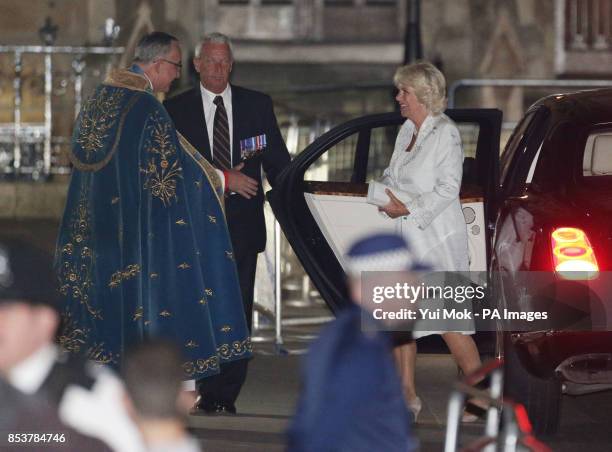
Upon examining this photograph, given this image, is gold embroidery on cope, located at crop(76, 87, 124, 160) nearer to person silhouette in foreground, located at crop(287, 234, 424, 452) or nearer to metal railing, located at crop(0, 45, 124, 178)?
person silhouette in foreground, located at crop(287, 234, 424, 452)

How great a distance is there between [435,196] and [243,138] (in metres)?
1.18

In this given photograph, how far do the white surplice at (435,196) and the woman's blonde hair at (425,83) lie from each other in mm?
75

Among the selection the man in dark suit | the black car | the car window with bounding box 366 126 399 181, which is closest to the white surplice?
the black car

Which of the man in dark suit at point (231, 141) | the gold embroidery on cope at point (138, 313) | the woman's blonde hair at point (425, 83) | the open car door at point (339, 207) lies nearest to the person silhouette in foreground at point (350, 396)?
the gold embroidery on cope at point (138, 313)

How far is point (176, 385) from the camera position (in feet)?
12.2

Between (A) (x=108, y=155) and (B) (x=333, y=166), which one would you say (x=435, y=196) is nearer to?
(A) (x=108, y=155)

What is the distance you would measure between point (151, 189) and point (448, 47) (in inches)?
637

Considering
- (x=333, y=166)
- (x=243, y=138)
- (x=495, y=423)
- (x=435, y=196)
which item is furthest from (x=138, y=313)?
(x=333, y=166)

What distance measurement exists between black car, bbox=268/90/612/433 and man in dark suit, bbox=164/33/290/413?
25 cm

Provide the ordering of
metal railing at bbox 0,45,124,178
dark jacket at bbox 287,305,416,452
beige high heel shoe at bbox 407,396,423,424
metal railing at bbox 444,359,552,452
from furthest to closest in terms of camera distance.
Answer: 1. metal railing at bbox 0,45,124,178
2. beige high heel shoe at bbox 407,396,423,424
3. metal railing at bbox 444,359,552,452
4. dark jacket at bbox 287,305,416,452

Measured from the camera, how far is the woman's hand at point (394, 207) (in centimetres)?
757

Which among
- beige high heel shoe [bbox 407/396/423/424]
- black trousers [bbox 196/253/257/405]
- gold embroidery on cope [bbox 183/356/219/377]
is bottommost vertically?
beige high heel shoe [bbox 407/396/423/424]

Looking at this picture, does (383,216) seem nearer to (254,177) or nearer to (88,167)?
(254,177)

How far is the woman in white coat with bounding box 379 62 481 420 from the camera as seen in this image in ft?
24.8
